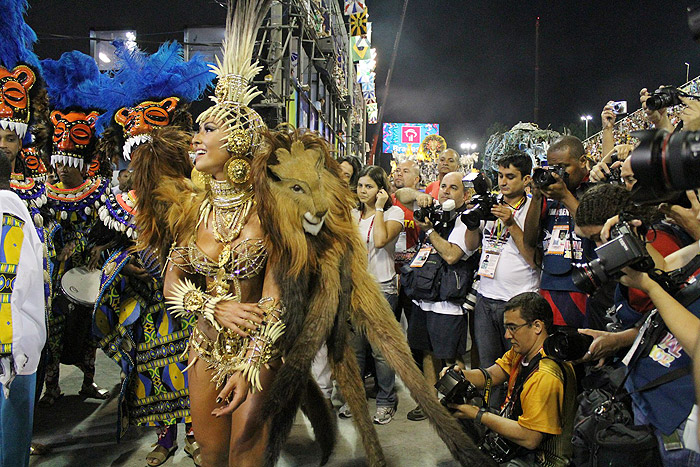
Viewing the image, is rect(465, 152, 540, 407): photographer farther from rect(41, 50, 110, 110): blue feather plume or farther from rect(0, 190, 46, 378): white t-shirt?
rect(41, 50, 110, 110): blue feather plume

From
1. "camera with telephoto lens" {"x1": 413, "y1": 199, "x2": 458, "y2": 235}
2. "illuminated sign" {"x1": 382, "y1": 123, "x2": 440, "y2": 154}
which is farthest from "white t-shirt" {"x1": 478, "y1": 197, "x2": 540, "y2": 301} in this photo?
"illuminated sign" {"x1": 382, "y1": 123, "x2": 440, "y2": 154}

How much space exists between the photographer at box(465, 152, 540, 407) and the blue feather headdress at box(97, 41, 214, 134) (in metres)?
2.35

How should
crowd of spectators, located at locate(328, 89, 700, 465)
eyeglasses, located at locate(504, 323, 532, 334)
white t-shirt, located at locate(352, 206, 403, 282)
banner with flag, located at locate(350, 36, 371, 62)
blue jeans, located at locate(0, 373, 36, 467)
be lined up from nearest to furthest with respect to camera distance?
crowd of spectators, located at locate(328, 89, 700, 465)
blue jeans, located at locate(0, 373, 36, 467)
eyeglasses, located at locate(504, 323, 532, 334)
white t-shirt, located at locate(352, 206, 403, 282)
banner with flag, located at locate(350, 36, 371, 62)

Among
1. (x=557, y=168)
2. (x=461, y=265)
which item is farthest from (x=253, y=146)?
(x=461, y=265)

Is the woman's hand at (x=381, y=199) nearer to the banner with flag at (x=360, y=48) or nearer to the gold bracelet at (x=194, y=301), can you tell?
the gold bracelet at (x=194, y=301)

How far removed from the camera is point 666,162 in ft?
3.65

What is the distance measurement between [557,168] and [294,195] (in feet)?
5.66

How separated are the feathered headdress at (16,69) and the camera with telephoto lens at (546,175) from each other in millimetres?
3600

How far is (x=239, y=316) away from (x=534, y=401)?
162 cm

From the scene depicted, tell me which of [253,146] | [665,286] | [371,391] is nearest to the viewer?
[665,286]

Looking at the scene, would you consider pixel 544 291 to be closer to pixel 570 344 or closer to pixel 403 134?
pixel 570 344

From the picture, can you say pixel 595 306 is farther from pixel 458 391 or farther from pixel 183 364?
pixel 183 364

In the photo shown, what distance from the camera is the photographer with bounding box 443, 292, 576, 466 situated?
2.58m

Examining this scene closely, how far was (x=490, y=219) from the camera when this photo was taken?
11.5 ft
